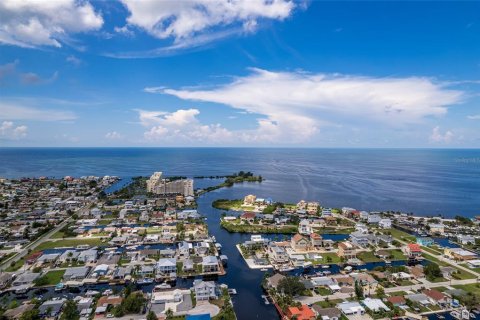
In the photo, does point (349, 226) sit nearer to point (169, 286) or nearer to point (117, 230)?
point (169, 286)

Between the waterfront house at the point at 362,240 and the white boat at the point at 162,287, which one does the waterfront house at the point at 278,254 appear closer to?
the waterfront house at the point at 362,240

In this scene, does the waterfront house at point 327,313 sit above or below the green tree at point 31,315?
below

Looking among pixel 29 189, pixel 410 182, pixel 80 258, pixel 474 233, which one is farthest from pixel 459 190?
pixel 29 189

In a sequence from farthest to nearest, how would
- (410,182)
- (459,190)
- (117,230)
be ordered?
(410,182) < (459,190) < (117,230)

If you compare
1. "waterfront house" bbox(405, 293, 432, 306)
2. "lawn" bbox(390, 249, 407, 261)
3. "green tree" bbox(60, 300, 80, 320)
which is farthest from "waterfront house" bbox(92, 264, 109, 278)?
"lawn" bbox(390, 249, 407, 261)

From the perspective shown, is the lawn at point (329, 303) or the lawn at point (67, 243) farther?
the lawn at point (67, 243)

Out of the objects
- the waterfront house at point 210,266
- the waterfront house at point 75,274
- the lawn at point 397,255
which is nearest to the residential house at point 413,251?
A: the lawn at point 397,255

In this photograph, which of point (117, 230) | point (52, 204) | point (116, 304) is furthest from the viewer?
point (52, 204)

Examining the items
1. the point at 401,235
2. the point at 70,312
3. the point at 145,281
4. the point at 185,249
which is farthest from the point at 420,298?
the point at 70,312
